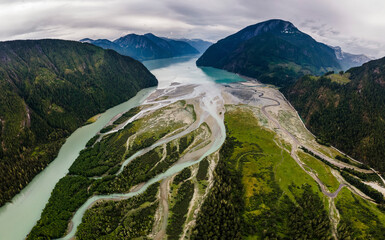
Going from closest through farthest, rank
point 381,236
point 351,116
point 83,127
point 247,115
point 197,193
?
point 381,236, point 197,193, point 351,116, point 83,127, point 247,115

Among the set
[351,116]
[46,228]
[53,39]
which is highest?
[53,39]

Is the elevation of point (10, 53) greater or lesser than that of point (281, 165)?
greater

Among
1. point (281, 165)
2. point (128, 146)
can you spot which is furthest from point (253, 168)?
point (128, 146)

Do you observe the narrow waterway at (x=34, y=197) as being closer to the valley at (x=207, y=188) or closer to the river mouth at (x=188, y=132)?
the valley at (x=207, y=188)

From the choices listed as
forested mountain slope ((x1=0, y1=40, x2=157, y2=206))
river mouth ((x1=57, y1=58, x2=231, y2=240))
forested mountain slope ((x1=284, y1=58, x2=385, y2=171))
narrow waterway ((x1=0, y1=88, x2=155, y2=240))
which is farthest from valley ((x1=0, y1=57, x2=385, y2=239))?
forested mountain slope ((x1=0, y1=40, x2=157, y2=206))

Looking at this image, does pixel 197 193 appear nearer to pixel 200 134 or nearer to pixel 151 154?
pixel 151 154

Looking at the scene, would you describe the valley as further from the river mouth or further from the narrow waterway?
the narrow waterway

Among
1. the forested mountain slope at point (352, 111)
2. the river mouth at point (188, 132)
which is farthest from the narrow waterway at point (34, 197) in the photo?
the forested mountain slope at point (352, 111)
